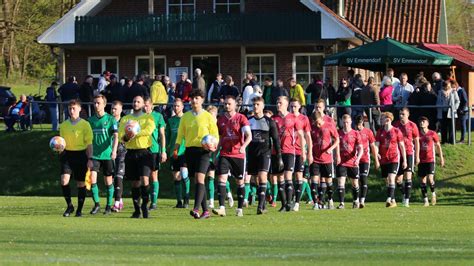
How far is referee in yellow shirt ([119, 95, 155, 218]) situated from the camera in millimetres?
20297

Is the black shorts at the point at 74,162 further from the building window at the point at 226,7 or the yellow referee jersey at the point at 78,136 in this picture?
the building window at the point at 226,7

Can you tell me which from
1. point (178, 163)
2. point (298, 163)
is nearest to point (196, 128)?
point (298, 163)

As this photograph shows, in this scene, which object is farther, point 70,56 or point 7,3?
point 7,3

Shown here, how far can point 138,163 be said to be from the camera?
66.7ft

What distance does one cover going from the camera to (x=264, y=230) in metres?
17.4

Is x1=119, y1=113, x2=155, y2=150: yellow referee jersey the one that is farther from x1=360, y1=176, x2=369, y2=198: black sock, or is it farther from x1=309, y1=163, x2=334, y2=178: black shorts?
x1=360, y1=176, x2=369, y2=198: black sock

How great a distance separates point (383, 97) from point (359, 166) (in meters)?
7.14

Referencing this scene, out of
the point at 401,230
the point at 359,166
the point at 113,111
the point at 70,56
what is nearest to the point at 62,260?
the point at 401,230

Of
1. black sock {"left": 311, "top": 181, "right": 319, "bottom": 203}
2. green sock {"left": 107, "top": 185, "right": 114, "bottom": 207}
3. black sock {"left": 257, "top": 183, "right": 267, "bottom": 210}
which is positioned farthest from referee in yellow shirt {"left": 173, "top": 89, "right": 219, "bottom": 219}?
black sock {"left": 311, "top": 181, "right": 319, "bottom": 203}

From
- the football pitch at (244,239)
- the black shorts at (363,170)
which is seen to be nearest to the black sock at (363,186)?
the black shorts at (363,170)

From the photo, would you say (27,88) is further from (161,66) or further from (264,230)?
(264,230)

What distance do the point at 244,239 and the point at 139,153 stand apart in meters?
5.05

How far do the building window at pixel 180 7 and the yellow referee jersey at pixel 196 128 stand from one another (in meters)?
30.0

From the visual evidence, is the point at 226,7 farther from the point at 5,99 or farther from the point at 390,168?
the point at 390,168
